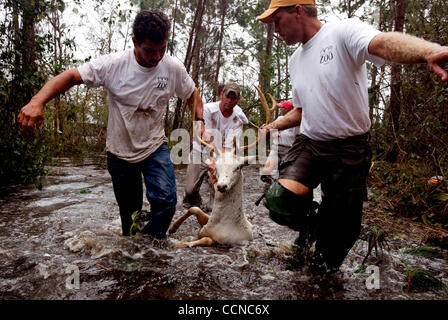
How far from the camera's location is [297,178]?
118 inches

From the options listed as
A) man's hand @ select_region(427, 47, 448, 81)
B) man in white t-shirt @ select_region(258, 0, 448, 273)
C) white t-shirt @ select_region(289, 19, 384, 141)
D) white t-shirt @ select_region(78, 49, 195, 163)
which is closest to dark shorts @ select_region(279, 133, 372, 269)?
man in white t-shirt @ select_region(258, 0, 448, 273)

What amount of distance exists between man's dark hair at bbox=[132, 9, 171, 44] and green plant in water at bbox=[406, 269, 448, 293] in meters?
3.10

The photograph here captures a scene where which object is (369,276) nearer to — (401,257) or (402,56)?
(401,257)

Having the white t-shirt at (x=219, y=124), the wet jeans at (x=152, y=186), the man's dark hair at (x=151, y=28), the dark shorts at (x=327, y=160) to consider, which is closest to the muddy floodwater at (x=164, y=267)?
the wet jeans at (x=152, y=186)

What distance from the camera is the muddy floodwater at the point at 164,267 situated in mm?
2832

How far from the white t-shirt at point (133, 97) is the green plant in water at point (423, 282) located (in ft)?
8.91

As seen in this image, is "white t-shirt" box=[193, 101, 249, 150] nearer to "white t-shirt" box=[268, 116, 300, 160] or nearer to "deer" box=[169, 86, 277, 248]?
"white t-shirt" box=[268, 116, 300, 160]

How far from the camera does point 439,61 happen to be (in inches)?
69.5

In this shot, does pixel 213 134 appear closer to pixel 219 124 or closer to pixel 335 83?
pixel 219 124

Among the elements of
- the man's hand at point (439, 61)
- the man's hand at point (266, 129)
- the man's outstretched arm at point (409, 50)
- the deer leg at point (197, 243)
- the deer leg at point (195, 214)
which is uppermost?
the man's outstretched arm at point (409, 50)

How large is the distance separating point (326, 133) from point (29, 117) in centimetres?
231

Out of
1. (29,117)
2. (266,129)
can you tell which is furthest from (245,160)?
(29,117)

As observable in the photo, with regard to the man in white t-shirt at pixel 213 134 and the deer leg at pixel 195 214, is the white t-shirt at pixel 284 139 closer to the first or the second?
the man in white t-shirt at pixel 213 134
